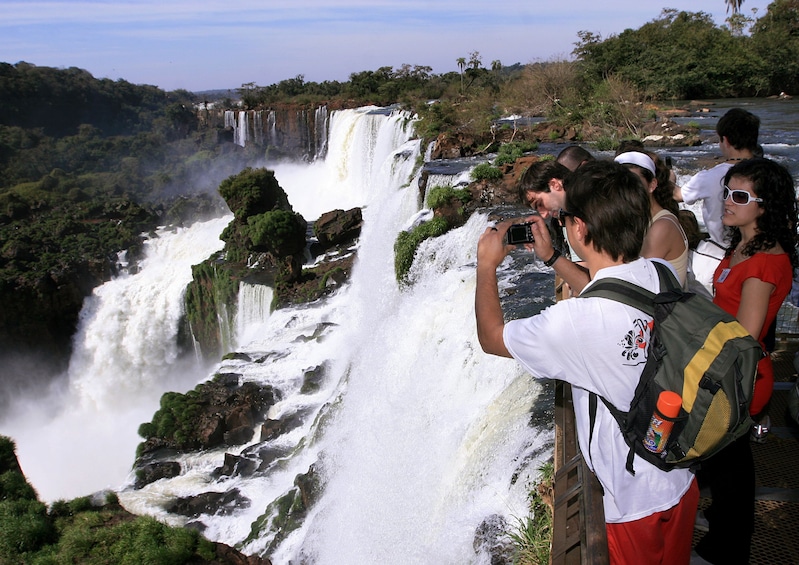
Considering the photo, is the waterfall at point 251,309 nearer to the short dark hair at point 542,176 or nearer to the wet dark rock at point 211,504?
the wet dark rock at point 211,504

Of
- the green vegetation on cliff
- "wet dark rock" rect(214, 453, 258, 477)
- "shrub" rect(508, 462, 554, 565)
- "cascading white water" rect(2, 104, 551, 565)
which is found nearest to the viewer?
"shrub" rect(508, 462, 554, 565)

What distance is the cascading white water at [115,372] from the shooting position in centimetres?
1898

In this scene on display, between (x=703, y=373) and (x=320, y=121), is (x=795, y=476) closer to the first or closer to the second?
(x=703, y=373)

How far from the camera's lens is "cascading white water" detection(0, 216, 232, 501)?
1898 centimetres

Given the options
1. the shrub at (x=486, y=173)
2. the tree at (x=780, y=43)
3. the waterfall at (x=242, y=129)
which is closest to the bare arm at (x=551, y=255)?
the shrub at (x=486, y=173)

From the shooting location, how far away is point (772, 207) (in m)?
2.40

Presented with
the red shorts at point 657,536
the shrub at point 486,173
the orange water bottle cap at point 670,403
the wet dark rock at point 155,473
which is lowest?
the wet dark rock at point 155,473

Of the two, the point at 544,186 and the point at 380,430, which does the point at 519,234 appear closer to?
the point at 544,186

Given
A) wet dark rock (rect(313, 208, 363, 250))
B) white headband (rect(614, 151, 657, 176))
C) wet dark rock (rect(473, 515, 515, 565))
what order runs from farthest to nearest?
wet dark rock (rect(313, 208, 363, 250)) → wet dark rock (rect(473, 515, 515, 565)) → white headband (rect(614, 151, 657, 176))

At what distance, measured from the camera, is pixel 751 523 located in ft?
7.59

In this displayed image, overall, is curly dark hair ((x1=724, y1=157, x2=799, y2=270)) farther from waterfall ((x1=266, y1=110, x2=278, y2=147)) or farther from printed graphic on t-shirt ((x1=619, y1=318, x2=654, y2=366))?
waterfall ((x1=266, y1=110, x2=278, y2=147))

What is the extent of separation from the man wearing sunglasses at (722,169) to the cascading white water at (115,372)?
18157 mm

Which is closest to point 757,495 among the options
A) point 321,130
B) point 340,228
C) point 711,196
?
point 711,196

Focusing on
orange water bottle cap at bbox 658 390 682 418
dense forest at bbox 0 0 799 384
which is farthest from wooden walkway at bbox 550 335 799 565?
dense forest at bbox 0 0 799 384
